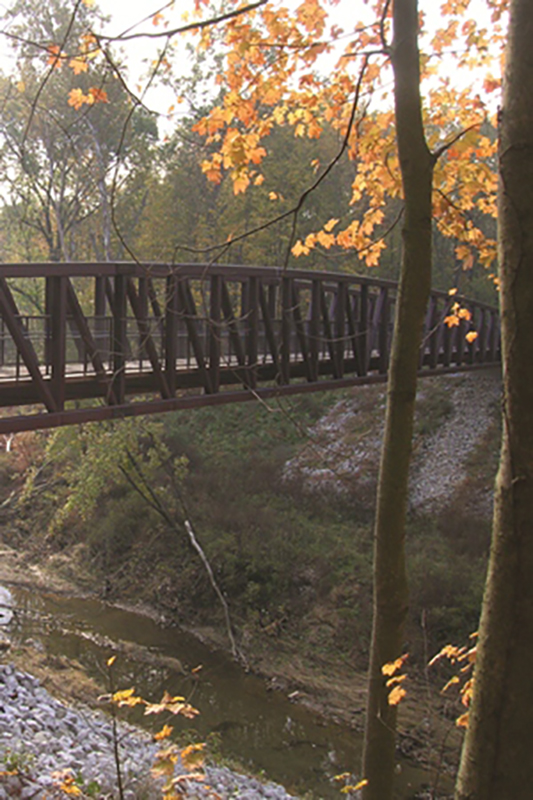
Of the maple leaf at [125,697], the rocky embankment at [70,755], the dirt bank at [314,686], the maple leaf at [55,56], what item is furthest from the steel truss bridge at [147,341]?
the dirt bank at [314,686]

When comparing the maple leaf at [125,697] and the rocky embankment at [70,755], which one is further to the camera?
the rocky embankment at [70,755]

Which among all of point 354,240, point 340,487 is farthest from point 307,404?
point 354,240

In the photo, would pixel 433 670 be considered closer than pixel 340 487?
Yes

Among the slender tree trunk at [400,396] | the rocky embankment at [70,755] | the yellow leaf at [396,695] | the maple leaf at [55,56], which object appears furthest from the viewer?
the rocky embankment at [70,755]

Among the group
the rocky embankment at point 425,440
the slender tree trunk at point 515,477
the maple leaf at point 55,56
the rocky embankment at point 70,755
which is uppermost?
the maple leaf at point 55,56

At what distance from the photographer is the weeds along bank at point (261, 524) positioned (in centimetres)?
1688

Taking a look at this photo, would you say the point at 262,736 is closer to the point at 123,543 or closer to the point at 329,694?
the point at 329,694

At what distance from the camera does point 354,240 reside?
262 inches

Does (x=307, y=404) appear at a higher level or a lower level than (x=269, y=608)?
higher

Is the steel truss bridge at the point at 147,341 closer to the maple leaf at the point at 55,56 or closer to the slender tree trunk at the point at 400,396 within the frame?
the slender tree trunk at the point at 400,396

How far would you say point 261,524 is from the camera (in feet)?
67.9

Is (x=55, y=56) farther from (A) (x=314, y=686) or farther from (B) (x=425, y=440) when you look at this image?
(B) (x=425, y=440)

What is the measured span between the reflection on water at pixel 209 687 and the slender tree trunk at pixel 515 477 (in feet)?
25.3

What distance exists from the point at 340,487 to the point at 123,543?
7097mm
